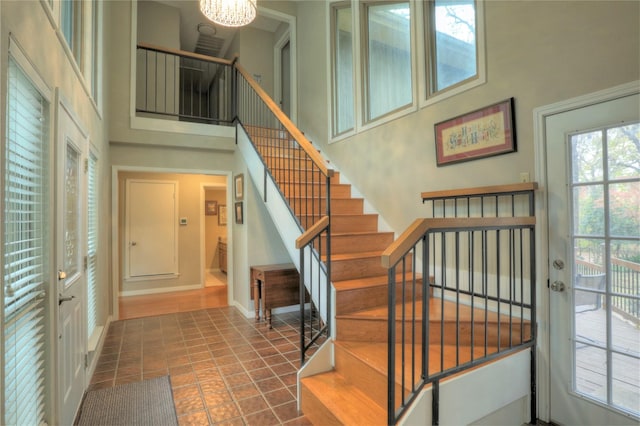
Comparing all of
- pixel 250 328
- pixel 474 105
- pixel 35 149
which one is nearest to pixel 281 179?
pixel 250 328

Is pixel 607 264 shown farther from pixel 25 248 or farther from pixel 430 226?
A: pixel 25 248

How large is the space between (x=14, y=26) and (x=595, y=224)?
3.00m

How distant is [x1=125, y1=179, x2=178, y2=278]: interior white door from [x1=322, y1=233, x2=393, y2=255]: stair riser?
4.01m

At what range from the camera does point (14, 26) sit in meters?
1.23

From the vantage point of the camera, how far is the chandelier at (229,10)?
2.82 meters

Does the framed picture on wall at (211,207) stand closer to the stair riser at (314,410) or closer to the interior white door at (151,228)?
the interior white door at (151,228)

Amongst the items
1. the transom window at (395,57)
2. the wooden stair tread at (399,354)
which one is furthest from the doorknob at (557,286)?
the transom window at (395,57)

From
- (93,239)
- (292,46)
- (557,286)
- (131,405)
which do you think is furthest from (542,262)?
(292,46)

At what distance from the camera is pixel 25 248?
1448 mm

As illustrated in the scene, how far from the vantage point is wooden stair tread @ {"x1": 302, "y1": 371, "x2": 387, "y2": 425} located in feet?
5.96

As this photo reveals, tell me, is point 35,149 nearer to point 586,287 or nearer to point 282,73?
point 586,287

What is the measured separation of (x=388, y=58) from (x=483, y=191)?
2.02m

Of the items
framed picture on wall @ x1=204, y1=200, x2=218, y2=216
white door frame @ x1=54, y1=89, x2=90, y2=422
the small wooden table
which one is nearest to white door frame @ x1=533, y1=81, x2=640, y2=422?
the small wooden table

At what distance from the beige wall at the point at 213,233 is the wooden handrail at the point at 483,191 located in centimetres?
638
